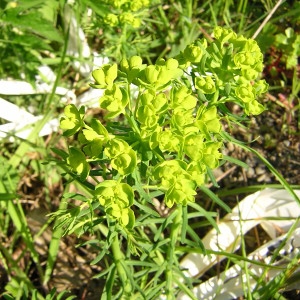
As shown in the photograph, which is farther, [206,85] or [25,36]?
[25,36]

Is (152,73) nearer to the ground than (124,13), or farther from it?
farther from it

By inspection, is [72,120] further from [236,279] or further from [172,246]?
[236,279]

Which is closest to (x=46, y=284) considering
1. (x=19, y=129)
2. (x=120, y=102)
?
(x=19, y=129)

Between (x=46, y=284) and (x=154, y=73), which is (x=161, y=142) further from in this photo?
(x=46, y=284)

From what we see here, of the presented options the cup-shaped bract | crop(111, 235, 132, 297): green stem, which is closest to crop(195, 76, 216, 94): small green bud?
the cup-shaped bract

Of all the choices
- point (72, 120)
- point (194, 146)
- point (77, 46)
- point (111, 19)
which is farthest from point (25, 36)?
point (194, 146)

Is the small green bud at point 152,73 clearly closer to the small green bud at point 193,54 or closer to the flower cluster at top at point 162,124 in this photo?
the flower cluster at top at point 162,124
